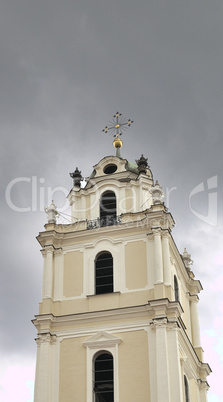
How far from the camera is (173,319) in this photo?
27.9 metres

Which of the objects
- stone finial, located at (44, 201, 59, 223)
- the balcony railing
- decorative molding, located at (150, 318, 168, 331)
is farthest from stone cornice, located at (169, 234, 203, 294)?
stone finial, located at (44, 201, 59, 223)

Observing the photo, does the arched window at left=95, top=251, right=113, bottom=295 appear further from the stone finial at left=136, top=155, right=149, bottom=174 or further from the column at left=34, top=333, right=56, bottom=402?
A: the stone finial at left=136, top=155, right=149, bottom=174

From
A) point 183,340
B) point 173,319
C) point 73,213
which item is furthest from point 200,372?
point 73,213

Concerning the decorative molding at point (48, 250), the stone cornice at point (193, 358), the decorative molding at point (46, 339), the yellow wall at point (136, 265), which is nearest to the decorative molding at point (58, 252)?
the decorative molding at point (48, 250)

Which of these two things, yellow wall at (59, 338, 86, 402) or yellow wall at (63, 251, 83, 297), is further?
yellow wall at (63, 251, 83, 297)

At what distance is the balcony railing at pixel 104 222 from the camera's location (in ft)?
105

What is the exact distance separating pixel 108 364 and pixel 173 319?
3160mm

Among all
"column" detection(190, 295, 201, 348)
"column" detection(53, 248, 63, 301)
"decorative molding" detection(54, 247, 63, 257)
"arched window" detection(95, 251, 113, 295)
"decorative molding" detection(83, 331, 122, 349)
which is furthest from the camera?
"column" detection(190, 295, 201, 348)

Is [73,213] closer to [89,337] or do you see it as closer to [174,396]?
[89,337]

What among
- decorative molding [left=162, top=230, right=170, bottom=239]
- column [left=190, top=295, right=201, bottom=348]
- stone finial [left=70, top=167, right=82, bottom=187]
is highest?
stone finial [left=70, top=167, right=82, bottom=187]

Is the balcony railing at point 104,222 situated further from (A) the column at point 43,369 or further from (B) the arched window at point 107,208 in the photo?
(A) the column at point 43,369

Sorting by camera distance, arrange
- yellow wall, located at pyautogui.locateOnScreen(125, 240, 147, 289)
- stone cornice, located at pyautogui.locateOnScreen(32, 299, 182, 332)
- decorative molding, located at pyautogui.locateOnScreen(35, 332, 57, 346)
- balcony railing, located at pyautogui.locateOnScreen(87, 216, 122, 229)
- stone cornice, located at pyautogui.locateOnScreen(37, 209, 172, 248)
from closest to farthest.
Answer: stone cornice, located at pyautogui.locateOnScreen(32, 299, 182, 332), decorative molding, located at pyautogui.locateOnScreen(35, 332, 57, 346), yellow wall, located at pyautogui.locateOnScreen(125, 240, 147, 289), stone cornice, located at pyautogui.locateOnScreen(37, 209, 172, 248), balcony railing, located at pyautogui.locateOnScreen(87, 216, 122, 229)

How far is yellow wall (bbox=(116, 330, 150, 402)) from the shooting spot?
26.8m

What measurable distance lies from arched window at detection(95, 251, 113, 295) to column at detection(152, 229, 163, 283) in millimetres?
2190
